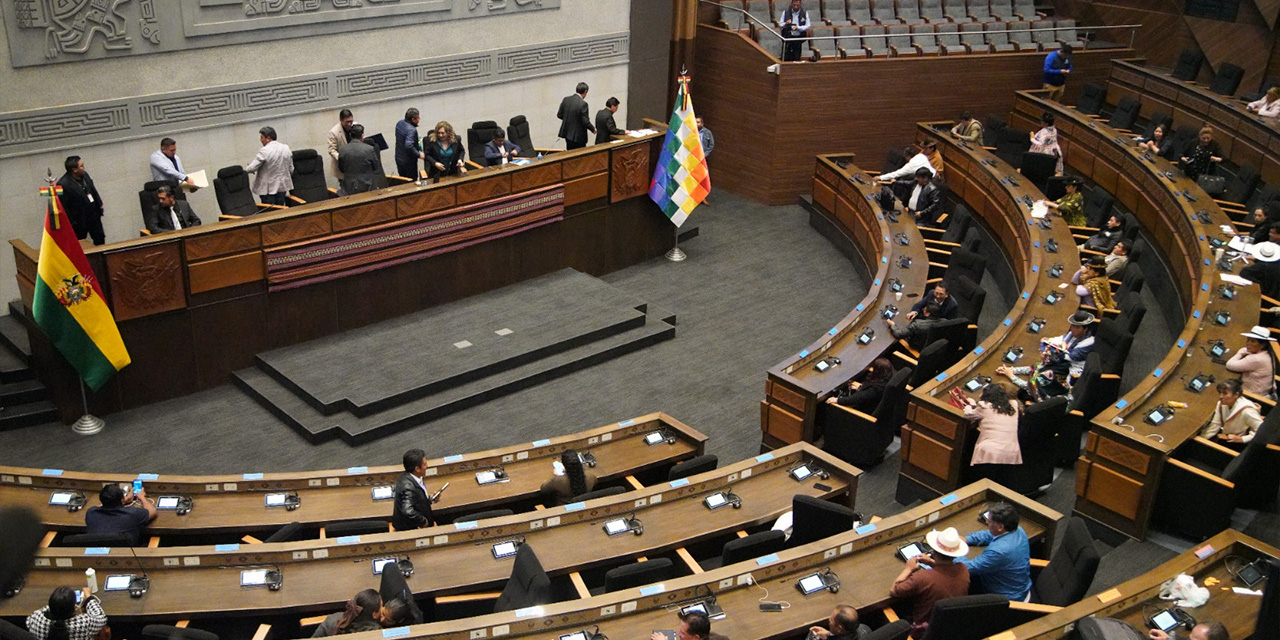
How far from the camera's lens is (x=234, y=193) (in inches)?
395

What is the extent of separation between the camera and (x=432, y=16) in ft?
39.7

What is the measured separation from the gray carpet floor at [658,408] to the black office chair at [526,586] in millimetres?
2964

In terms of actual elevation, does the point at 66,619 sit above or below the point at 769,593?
above

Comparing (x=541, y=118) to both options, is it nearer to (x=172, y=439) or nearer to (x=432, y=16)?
(x=432, y=16)

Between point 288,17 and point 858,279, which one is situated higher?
point 288,17

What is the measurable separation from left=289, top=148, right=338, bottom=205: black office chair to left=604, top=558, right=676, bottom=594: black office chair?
6.05 metres

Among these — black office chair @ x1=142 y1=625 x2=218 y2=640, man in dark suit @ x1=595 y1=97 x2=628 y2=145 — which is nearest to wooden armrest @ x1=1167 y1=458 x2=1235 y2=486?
black office chair @ x1=142 y1=625 x2=218 y2=640

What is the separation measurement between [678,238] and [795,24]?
389 cm

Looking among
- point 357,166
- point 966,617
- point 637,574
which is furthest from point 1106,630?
point 357,166

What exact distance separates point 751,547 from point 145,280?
522 cm

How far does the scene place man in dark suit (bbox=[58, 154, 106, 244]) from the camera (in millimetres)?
8969

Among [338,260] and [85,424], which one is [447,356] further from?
[85,424]

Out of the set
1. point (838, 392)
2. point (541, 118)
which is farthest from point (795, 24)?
point (838, 392)

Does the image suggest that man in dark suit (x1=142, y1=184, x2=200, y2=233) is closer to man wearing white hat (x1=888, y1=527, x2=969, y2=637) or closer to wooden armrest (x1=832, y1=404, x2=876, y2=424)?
wooden armrest (x1=832, y1=404, x2=876, y2=424)
